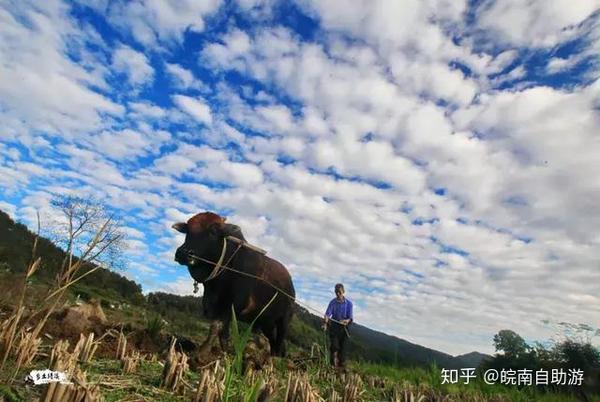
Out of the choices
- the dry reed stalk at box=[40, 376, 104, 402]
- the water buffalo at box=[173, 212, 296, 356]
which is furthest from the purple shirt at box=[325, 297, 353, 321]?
the dry reed stalk at box=[40, 376, 104, 402]

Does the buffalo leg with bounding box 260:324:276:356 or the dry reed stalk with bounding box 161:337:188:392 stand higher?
the buffalo leg with bounding box 260:324:276:356

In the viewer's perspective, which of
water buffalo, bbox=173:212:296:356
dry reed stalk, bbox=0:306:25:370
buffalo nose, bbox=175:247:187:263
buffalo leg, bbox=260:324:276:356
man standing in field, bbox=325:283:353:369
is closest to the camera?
dry reed stalk, bbox=0:306:25:370

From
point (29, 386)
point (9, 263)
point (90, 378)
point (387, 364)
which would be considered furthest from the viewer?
point (9, 263)

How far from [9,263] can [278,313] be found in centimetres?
1770

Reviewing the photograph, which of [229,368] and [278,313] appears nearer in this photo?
[229,368]

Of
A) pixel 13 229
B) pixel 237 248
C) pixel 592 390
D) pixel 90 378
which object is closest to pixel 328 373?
pixel 237 248

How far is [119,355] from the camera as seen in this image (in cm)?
517

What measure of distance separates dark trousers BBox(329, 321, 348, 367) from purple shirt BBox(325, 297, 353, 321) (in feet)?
0.84

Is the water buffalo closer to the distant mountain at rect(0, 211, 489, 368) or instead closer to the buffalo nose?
the buffalo nose

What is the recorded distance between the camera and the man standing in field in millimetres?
11168

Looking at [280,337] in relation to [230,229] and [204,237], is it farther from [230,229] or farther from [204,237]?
[204,237]

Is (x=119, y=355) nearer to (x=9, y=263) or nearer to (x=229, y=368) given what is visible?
(x=229, y=368)

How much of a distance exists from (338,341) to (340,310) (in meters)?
0.73

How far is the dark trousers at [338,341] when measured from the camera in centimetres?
1120
